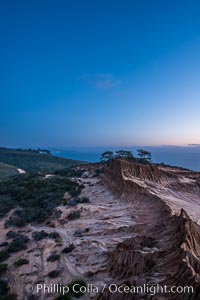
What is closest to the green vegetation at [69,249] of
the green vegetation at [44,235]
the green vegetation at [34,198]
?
the green vegetation at [44,235]

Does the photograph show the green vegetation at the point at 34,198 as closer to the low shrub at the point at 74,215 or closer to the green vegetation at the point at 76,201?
the green vegetation at the point at 76,201

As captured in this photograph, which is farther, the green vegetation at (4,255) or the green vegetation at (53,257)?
the green vegetation at (4,255)

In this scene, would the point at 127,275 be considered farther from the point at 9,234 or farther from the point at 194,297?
the point at 9,234

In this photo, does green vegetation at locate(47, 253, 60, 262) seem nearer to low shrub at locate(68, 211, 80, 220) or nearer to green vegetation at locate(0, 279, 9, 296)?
green vegetation at locate(0, 279, 9, 296)

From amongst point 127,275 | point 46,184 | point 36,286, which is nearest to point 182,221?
point 127,275

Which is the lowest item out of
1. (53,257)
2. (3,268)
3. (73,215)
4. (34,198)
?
(3,268)

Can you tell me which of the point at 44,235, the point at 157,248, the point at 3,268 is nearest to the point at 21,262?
the point at 3,268

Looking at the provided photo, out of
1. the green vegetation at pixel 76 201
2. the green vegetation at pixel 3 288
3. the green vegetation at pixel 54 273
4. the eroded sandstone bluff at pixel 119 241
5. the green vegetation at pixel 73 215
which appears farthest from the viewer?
the green vegetation at pixel 76 201

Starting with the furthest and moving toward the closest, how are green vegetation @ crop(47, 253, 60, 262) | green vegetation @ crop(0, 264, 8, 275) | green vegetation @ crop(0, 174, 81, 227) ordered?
1. green vegetation @ crop(0, 174, 81, 227)
2. green vegetation @ crop(47, 253, 60, 262)
3. green vegetation @ crop(0, 264, 8, 275)

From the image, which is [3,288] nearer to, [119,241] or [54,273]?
[54,273]

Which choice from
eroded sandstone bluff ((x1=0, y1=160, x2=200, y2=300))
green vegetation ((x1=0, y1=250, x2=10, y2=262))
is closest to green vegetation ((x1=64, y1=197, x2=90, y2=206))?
eroded sandstone bluff ((x1=0, y1=160, x2=200, y2=300))
